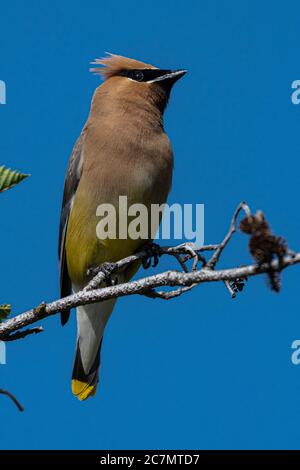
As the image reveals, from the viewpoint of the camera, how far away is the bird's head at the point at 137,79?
6285 millimetres

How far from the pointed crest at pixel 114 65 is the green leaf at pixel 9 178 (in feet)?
13.0

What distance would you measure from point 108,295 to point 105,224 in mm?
1927

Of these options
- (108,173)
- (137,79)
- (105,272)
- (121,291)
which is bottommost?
(121,291)

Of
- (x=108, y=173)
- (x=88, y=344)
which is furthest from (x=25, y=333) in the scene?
(x=88, y=344)

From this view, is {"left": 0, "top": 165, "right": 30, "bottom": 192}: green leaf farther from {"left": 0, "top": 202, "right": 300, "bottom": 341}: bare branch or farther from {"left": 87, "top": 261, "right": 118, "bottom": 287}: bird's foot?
{"left": 87, "top": 261, "right": 118, "bottom": 287}: bird's foot

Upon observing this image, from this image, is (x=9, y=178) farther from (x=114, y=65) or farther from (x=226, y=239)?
(x=114, y=65)

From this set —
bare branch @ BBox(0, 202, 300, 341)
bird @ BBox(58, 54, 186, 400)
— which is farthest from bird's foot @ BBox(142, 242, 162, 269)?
bare branch @ BBox(0, 202, 300, 341)

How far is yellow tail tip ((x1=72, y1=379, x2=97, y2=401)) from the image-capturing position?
6.30 m

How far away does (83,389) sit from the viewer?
6.32m

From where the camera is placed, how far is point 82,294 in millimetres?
3705

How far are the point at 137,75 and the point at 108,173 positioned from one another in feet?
3.93

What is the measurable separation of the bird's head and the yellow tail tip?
222 centimetres

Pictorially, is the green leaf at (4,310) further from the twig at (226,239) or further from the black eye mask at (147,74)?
the black eye mask at (147,74)
